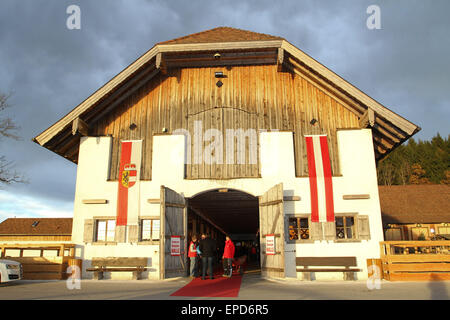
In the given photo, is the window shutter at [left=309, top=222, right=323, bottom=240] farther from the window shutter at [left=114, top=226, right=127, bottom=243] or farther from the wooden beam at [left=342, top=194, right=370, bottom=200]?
the window shutter at [left=114, top=226, right=127, bottom=243]

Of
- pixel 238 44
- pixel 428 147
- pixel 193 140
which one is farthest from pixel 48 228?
pixel 428 147

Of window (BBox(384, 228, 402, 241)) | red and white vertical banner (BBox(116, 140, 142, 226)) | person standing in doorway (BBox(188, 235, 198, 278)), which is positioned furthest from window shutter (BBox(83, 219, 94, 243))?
window (BBox(384, 228, 402, 241))

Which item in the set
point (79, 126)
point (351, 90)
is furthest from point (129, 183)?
point (351, 90)

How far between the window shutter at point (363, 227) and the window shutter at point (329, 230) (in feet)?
3.21

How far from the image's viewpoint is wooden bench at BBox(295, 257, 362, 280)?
45.6ft

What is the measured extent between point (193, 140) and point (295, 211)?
5355mm

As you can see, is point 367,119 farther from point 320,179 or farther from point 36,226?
point 36,226

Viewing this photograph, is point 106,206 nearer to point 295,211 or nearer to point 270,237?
point 270,237

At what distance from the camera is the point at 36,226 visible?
42.6 m

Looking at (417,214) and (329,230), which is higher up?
A: (417,214)

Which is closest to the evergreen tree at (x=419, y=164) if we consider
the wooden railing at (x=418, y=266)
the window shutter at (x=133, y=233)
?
the wooden railing at (x=418, y=266)

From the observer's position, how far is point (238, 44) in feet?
50.9

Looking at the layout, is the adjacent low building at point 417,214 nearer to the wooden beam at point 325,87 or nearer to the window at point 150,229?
the wooden beam at point 325,87

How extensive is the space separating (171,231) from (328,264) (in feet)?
20.9
